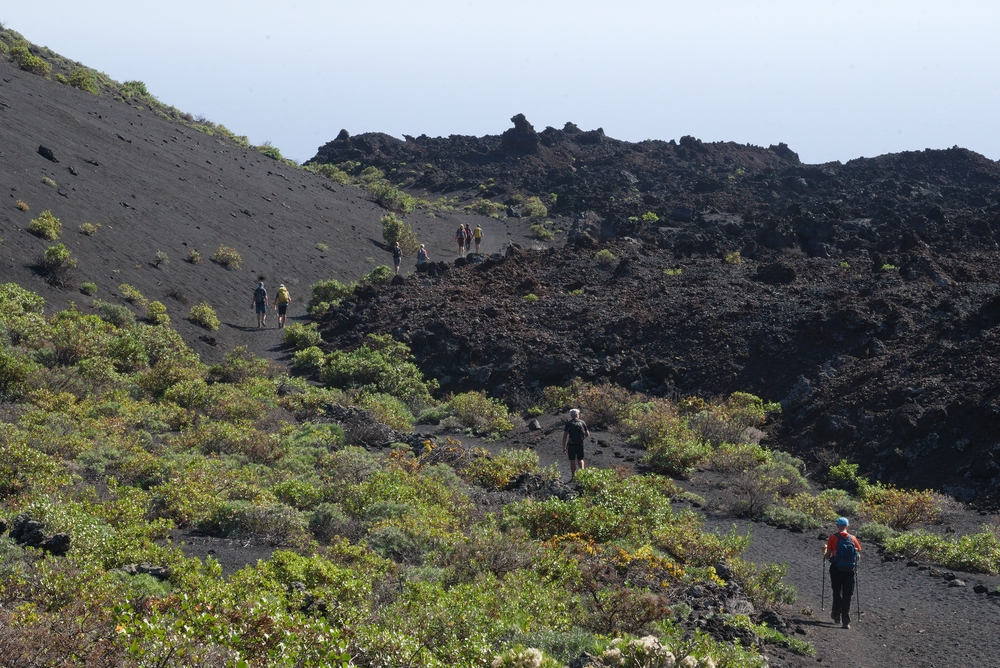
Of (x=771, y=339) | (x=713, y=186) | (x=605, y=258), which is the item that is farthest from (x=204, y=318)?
(x=713, y=186)

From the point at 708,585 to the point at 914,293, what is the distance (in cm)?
1216

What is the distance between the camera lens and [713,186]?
46688 mm

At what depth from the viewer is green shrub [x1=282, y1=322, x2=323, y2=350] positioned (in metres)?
19.9

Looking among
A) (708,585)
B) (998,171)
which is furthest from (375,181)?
(708,585)

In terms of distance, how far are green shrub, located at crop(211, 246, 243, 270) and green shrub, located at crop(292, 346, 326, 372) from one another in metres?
7.10

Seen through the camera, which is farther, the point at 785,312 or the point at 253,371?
the point at 785,312

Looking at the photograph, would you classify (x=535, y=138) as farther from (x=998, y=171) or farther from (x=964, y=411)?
(x=964, y=411)

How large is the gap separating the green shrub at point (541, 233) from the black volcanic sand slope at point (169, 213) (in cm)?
85

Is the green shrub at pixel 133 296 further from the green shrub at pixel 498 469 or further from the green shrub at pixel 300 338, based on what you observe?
the green shrub at pixel 498 469

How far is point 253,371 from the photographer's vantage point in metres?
16.6

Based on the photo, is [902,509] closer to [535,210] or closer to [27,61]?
[535,210]

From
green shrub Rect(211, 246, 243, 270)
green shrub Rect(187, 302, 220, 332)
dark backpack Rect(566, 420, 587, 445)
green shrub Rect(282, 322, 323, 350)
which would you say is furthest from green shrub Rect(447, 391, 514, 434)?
green shrub Rect(211, 246, 243, 270)

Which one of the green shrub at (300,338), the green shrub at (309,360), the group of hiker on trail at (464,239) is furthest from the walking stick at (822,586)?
the group of hiker on trail at (464,239)

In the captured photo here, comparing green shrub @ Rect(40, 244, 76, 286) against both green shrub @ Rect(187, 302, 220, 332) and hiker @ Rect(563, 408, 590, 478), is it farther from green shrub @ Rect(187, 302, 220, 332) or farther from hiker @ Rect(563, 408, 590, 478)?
hiker @ Rect(563, 408, 590, 478)
